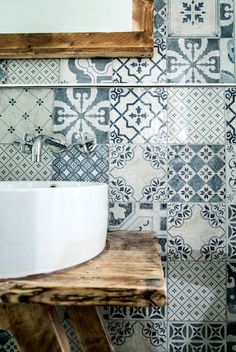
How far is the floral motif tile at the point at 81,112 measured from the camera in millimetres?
957

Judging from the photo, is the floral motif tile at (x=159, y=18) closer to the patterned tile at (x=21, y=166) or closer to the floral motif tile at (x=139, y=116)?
the floral motif tile at (x=139, y=116)

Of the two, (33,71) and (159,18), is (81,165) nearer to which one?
(33,71)

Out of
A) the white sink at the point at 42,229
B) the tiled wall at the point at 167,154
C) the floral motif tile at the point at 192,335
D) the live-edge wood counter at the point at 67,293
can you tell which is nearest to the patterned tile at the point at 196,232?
the tiled wall at the point at 167,154

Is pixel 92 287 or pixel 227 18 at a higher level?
pixel 227 18

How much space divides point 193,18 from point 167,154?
1.48 ft

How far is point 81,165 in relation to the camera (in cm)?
95

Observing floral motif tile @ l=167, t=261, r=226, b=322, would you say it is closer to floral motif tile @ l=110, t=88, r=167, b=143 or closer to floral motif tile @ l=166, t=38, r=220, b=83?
floral motif tile @ l=110, t=88, r=167, b=143

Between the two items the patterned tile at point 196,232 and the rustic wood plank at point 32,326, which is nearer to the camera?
the rustic wood plank at point 32,326

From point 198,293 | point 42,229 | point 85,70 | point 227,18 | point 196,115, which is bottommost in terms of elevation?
point 198,293

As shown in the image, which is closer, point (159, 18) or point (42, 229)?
point (42, 229)

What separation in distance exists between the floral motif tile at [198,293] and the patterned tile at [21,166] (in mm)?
522

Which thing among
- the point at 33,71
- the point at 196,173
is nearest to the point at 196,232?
the point at 196,173

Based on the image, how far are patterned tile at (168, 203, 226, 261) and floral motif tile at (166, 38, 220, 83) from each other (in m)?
0.40

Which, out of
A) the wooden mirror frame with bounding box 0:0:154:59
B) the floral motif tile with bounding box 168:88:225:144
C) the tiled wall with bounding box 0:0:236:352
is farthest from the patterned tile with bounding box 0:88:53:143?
the floral motif tile with bounding box 168:88:225:144
